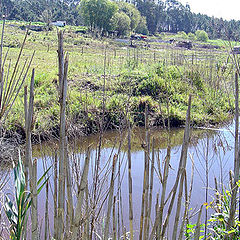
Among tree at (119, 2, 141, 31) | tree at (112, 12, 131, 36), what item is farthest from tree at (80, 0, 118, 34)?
tree at (119, 2, 141, 31)

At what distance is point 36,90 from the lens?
8758 mm

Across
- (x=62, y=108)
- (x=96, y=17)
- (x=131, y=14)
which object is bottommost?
(x=62, y=108)

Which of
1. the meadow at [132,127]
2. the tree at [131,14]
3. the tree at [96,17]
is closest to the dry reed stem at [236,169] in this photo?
the meadow at [132,127]

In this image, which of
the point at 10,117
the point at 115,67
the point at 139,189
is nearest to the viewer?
the point at 139,189

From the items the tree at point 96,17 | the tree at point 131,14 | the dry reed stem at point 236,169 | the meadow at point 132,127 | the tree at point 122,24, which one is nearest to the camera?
the dry reed stem at point 236,169

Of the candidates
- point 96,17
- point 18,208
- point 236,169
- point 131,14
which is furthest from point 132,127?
point 96,17

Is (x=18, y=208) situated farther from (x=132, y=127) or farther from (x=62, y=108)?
(x=132, y=127)

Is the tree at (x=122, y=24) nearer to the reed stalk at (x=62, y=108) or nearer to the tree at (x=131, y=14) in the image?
the tree at (x=131, y=14)

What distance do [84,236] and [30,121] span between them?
2.17ft

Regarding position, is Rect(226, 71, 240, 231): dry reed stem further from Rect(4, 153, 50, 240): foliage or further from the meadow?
Rect(4, 153, 50, 240): foliage

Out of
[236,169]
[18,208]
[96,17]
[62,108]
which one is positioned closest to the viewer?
[62,108]

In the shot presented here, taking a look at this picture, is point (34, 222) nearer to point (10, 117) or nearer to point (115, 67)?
point (10, 117)

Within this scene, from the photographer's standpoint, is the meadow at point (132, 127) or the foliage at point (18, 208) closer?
the foliage at point (18, 208)

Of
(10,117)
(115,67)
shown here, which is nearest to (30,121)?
(10,117)
